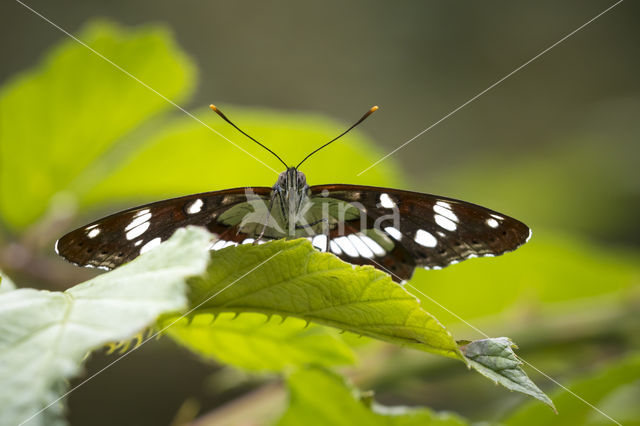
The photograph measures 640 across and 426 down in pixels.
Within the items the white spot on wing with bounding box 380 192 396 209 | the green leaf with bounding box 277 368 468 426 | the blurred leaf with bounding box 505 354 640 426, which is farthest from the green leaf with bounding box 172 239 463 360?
the white spot on wing with bounding box 380 192 396 209

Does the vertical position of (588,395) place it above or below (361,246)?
below

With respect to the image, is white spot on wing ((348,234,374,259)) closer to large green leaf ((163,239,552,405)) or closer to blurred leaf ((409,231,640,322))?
blurred leaf ((409,231,640,322))

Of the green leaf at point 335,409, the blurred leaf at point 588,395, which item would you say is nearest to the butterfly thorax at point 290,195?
the green leaf at point 335,409

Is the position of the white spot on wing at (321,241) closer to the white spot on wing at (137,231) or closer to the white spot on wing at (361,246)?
the white spot on wing at (361,246)

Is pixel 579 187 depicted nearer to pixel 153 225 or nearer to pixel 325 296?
pixel 153 225

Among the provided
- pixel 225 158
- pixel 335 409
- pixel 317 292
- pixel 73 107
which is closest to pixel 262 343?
pixel 335 409

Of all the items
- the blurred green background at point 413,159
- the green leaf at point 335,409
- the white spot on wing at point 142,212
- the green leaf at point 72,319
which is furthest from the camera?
Result: the blurred green background at point 413,159
